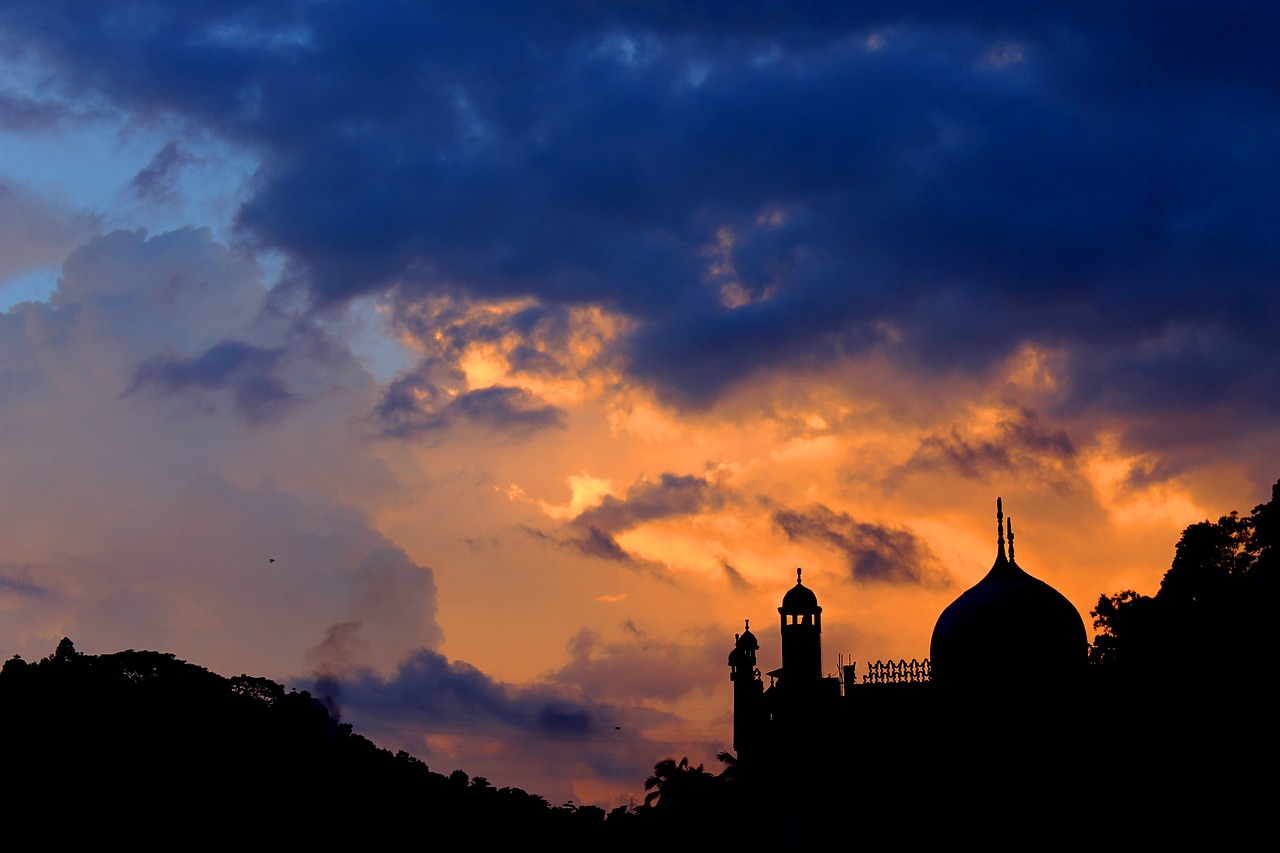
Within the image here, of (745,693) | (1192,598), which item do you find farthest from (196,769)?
(1192,598)

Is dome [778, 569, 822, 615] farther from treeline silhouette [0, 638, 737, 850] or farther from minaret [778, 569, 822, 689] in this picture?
treeline silhouette [0, 638, 737, 850]

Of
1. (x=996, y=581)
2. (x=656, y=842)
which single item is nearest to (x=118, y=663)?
(x=656, y=842)

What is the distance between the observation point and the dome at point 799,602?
49.5 m

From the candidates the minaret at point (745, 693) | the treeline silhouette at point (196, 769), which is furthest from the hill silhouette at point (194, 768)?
the minaret at point (745, 693)

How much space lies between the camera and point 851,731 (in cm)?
4372

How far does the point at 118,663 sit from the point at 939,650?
1568 inches

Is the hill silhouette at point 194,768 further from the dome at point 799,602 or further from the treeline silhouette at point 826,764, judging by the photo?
the dome at point 799,602

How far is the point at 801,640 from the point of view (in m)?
48.8

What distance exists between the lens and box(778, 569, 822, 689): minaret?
48.3 m

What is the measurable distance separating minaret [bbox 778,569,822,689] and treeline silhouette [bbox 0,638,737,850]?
88.0ft

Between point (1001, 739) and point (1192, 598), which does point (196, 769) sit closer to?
point (1001, 739)

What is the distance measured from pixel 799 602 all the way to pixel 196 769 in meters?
29.1

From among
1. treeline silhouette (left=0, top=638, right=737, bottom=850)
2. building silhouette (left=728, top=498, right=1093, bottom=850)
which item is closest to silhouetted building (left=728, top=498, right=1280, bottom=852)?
building silhouette (left=728, top=498, right=1093, bottom=850)

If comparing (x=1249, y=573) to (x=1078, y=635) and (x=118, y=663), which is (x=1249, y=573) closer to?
(x=1078, y=635)
